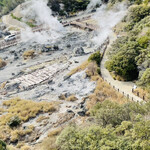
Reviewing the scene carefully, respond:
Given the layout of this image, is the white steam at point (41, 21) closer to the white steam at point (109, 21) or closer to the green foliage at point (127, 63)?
the white steam at point (109, 21)

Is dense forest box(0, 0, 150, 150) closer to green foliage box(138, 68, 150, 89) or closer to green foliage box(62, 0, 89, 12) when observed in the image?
green foliage box(138, 68, 150, 89)

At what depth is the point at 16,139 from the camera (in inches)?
735

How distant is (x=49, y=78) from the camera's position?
107 feet

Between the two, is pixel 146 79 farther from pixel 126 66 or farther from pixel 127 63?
pixel 127 63

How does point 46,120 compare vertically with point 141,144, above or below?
below

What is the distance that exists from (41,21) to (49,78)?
1603 inches

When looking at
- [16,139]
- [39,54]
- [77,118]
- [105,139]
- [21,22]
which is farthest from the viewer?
[21,22]

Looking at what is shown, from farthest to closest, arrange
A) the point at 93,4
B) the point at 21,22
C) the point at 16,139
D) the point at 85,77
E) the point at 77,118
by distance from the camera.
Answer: the point at 93,4
the point at 21,22
the point at 85,77
the point at 77,118
the point at 16,139

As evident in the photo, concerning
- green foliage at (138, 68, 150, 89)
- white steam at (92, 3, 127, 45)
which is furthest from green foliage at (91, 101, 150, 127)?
white steam at (92, 3, 127, 45)

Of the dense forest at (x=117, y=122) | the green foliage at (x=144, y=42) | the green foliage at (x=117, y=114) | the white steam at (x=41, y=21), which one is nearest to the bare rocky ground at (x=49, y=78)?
the dense forest at (x=117, y=122)

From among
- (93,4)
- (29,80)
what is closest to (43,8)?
(93,4)

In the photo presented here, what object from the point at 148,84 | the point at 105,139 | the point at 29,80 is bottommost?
the point at 29,80

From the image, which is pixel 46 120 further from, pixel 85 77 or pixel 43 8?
pixel 43 8

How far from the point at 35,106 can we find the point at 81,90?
20.6 ft
